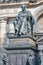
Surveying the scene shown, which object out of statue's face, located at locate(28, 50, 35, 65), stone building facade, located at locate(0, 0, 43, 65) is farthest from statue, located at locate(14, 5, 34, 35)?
stone building facade, located at locate(0, 0, 43, 65)

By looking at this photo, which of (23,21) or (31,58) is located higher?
(23,21)

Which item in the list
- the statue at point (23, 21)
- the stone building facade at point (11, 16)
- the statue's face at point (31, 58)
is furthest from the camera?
the stone building facade at point (11, 16)

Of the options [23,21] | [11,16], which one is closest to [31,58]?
[23,21]

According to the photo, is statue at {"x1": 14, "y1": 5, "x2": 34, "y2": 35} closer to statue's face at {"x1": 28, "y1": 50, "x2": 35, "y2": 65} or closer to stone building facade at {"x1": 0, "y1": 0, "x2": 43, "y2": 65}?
statue's face at {"x1": 28, "y1": 50, "x2": 35, "y2": 65}

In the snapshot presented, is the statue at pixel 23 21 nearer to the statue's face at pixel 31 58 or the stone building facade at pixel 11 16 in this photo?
the statue's face at pixel 31 58

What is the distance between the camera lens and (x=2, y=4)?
866 inches

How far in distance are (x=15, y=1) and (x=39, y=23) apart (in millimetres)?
1803

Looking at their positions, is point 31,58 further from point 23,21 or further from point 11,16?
point 11,16

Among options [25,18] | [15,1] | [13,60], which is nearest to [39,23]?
[15,1]

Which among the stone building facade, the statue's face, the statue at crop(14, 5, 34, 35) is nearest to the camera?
the statue's face

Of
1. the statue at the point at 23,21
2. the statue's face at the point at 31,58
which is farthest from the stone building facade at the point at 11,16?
the statue's face at the point at 31,58

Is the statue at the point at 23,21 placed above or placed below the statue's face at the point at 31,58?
above

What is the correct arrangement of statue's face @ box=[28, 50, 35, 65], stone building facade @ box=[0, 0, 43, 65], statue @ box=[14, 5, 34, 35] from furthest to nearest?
1. stone building facade @ box=[0, 0, 43, 65]
2. statue @ box=[14, 5, 34, 35]
3. statue's face @ box=[28, 50, 35, 65]

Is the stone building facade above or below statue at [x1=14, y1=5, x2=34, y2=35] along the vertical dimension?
below
